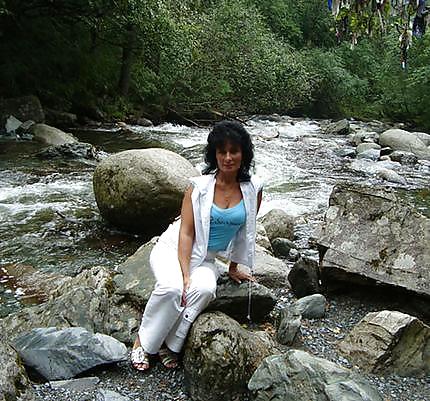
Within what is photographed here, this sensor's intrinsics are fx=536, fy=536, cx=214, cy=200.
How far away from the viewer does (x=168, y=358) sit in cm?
326

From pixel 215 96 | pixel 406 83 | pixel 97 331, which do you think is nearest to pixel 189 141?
pixel 215 96

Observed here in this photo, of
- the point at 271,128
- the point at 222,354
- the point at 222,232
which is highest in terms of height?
the point at 222,232

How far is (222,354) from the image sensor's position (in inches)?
116

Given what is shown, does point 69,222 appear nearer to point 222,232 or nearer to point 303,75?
point 222,232

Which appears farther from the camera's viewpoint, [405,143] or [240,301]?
[405,143]

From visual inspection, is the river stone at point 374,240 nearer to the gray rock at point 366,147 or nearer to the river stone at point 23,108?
the gray rock at point 366,147

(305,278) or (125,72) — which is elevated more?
(125,72)

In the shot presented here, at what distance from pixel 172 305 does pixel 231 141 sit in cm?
106

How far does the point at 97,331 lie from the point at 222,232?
1.16 metres

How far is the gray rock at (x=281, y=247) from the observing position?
Answer: 20.0 ft

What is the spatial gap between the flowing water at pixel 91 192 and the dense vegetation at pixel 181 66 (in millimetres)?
2743

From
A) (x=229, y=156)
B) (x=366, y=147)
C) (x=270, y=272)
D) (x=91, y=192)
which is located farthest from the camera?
(x=366, y=147)

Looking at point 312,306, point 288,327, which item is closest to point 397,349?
point 288,327

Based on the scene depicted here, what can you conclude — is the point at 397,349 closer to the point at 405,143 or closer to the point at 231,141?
the point at 231,141
